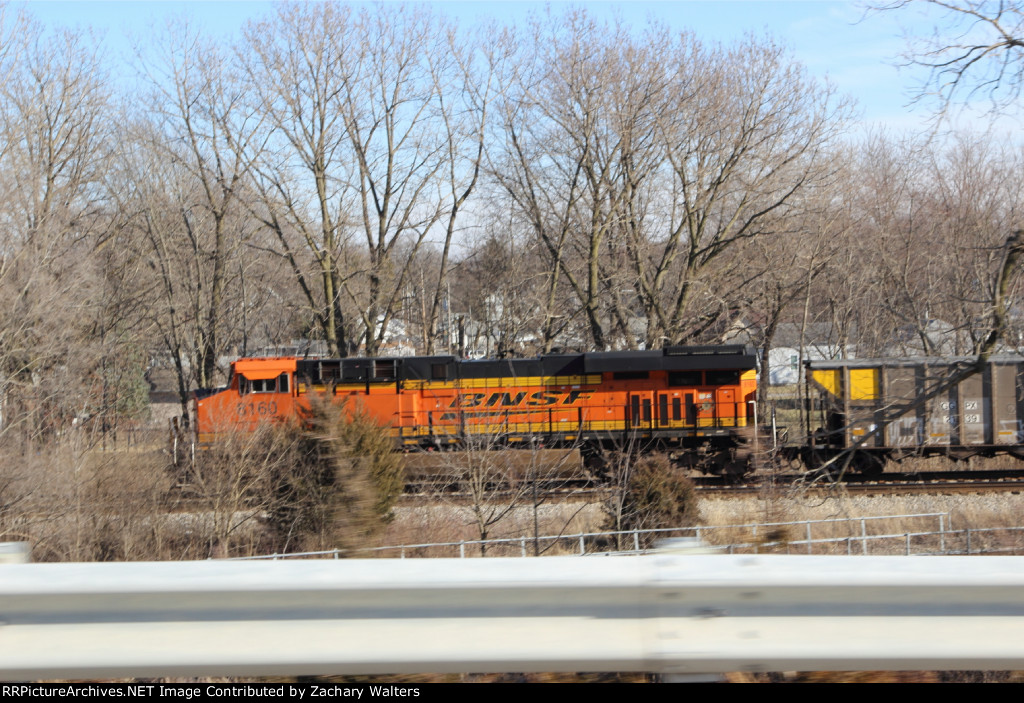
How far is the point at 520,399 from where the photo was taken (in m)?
20.9

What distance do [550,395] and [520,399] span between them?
33.1 inches

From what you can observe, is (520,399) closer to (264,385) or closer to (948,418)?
(264,385)

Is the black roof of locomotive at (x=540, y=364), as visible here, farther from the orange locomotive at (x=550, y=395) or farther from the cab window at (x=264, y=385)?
the cab window at (x=264, y=385)

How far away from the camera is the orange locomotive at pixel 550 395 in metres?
20.5

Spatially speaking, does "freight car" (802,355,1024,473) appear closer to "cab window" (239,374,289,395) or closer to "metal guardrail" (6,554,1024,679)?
"cab window" (239,374,289,395)

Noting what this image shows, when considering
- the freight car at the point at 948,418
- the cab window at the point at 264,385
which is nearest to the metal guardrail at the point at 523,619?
the freight car at the point at 948,418

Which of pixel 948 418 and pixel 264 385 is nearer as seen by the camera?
pixel 948 418

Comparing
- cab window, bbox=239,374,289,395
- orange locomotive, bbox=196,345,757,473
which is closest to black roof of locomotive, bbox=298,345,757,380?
orange locomotive, bbox=196,345,757,473

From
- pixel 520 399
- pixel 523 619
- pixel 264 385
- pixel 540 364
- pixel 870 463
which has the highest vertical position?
pixel 540 364

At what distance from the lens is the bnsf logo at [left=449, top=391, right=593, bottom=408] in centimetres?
2084

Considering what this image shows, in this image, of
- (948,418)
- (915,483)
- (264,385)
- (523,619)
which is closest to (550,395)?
(264,385)

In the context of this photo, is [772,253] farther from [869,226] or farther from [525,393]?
[525,393]

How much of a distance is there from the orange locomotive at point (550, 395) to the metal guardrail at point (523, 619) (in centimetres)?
1711
